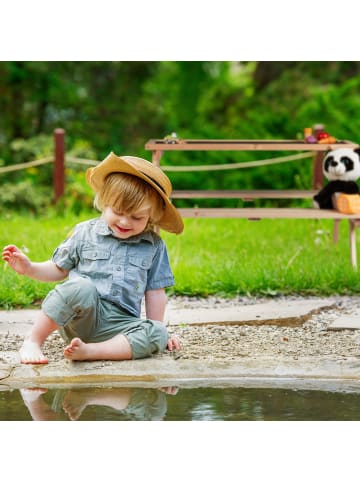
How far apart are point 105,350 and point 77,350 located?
0.50ft

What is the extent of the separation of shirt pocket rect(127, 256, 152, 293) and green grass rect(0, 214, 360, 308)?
0.99 meters

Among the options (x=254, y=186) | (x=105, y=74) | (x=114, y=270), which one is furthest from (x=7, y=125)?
(x=114, y=270)

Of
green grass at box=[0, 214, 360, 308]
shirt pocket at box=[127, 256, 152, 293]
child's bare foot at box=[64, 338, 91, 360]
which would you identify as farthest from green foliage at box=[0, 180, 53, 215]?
child's bare foot at box=[64, 338, 91, 360]

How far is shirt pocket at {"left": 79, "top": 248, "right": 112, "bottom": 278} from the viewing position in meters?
4.13

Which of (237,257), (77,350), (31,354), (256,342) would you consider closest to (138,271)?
(77,350)

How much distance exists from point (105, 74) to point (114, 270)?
415 inches

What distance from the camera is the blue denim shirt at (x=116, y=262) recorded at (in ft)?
13.5

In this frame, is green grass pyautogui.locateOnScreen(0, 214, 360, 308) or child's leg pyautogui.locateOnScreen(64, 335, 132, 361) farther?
green grass pyautogui.locateOnScreen(0, 214, 360, 308)

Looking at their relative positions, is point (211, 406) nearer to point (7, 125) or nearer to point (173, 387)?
point (173, 387)

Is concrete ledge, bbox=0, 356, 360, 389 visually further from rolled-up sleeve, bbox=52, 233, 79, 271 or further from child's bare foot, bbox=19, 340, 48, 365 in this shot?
rolled-up sleeve, bbox=52, 233, 79, 271

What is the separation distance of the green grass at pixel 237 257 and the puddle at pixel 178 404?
1534mm

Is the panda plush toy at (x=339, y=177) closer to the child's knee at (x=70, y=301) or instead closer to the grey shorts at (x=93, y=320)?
the grey shorts at (x=93, y=320)

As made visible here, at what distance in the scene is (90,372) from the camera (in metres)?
3.82

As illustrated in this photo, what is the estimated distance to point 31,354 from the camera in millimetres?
3992
